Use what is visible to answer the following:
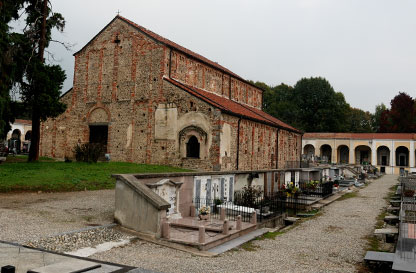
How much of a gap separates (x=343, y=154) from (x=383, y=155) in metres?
6.71

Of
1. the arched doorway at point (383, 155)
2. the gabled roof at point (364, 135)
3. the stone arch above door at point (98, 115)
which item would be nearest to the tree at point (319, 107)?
the gabled roof at point (364, 135)

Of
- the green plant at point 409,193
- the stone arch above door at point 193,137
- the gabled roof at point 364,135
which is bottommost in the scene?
the green plant at point 409,193

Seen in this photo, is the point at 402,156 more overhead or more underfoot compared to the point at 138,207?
more overhead

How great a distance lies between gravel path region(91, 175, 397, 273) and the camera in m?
6.97

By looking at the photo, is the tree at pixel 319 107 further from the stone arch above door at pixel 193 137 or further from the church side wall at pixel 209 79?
the stone arch above door at pixel 193 137

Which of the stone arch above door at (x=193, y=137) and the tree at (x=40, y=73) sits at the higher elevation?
the tree at (x=40, y=73)

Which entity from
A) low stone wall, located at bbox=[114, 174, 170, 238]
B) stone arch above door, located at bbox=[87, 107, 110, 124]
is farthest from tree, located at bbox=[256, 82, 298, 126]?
low stone wall, located at bbox=[114, 174, 170, 238]

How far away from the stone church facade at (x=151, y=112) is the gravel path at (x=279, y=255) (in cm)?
1116

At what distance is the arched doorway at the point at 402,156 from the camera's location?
182 feet

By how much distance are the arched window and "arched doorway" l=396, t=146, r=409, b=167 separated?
1849 inches

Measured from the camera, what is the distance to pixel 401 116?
6506 cm

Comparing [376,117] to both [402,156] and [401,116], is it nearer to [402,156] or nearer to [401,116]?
[401,116]

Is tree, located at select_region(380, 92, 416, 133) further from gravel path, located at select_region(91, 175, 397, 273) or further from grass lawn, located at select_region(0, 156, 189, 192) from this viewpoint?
grass lawn, located at select_region(0, 156, 189, 192)

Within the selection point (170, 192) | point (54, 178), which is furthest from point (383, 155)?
point (54, 178)
